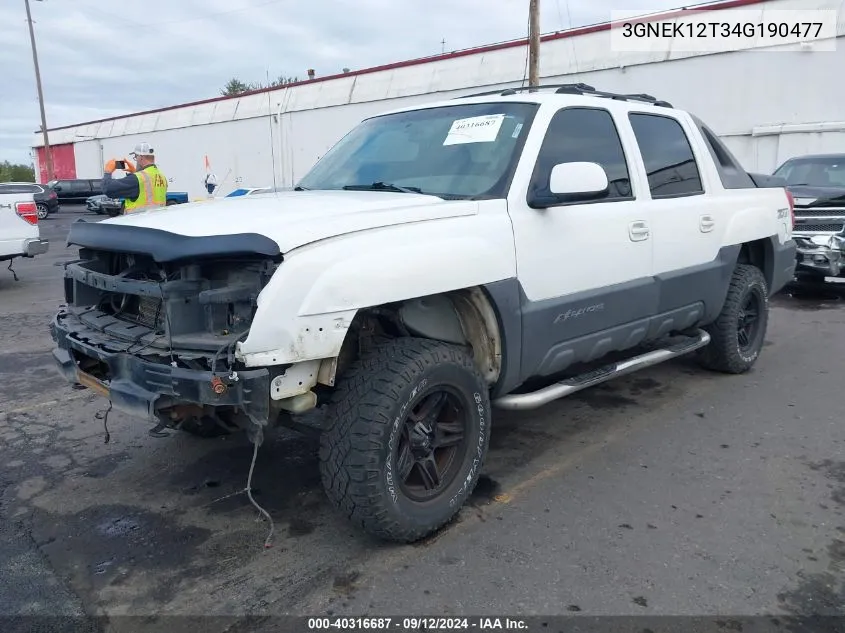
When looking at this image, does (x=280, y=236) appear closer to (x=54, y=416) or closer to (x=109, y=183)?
(x=54, y=416)

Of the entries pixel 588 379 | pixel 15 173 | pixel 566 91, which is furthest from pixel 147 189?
pixel 15 173

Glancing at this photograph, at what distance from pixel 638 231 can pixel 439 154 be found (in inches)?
51.0

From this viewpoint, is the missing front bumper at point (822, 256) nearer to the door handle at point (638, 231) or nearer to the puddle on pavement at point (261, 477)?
the door handle at point (638, 231)

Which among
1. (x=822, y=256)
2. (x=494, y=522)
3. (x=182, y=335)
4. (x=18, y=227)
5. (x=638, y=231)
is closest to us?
Answer: (x=182, y=335)

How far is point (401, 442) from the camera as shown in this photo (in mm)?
3020

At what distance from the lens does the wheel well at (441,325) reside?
3.12m

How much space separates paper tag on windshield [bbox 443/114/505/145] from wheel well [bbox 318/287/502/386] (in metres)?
0.94

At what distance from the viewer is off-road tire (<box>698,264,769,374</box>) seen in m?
5.29

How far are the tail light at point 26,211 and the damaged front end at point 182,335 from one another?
777 cm

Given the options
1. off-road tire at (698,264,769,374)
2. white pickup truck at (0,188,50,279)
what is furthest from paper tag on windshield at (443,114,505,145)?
white pickup truck at (0,188,50,279)

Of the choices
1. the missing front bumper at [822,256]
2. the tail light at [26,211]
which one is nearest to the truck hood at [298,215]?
the missing front bumper at [822,256]

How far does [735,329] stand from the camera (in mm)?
5367

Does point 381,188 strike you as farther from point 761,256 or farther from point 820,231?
point 820,231

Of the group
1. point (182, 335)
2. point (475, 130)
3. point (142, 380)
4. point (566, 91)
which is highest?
point (566, 91)
